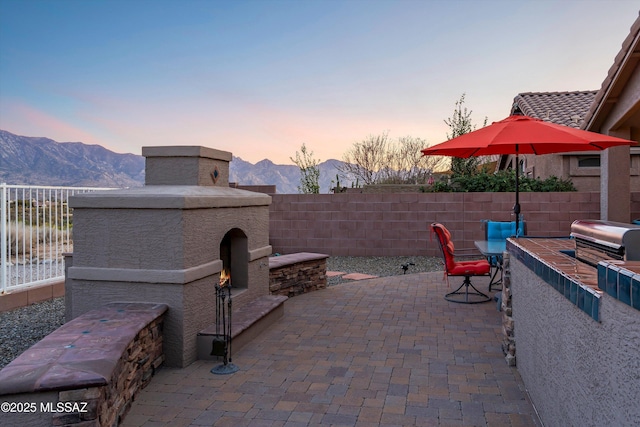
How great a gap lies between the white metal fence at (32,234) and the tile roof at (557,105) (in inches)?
560

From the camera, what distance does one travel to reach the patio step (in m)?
4.66

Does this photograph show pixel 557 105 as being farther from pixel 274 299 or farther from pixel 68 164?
pixel 68 164

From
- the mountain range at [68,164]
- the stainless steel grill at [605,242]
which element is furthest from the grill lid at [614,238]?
the mountain range at [68,164]

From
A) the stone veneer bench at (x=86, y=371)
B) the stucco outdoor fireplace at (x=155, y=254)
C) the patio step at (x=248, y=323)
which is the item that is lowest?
the patio step at (x=248, y=323)

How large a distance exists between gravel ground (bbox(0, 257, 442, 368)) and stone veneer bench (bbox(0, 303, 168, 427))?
191 cm

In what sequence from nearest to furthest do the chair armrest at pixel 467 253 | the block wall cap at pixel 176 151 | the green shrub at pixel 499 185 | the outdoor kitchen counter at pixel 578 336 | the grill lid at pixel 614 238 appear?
the outdoor kitchen counter at pixel 578 336 → the grill lid at pixel 614 238 → the block wall cap at pixel 176 151 → the chair armrest at pixel 467 253 → the green shrub at pixel 499 185

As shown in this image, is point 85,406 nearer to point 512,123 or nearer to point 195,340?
point 195,340

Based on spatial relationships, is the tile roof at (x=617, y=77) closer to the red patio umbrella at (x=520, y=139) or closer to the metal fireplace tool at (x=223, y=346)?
the red patio umbrella at (x=520, y=139)

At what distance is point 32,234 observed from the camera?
753 centimetres

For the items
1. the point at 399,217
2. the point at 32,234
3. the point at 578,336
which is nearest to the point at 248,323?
the point at 578,336

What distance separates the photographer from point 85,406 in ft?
8.89

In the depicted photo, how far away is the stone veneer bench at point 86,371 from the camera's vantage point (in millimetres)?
2627

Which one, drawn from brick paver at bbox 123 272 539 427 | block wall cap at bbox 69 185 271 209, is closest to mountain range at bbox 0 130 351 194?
brick paver at bbox 123 272 539 427

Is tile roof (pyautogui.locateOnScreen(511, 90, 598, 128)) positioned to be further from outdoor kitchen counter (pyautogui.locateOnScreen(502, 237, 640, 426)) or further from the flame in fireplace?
outdoor kitchen counter (pyautogui.locateOnScreen(502, 237, 640, 426))
